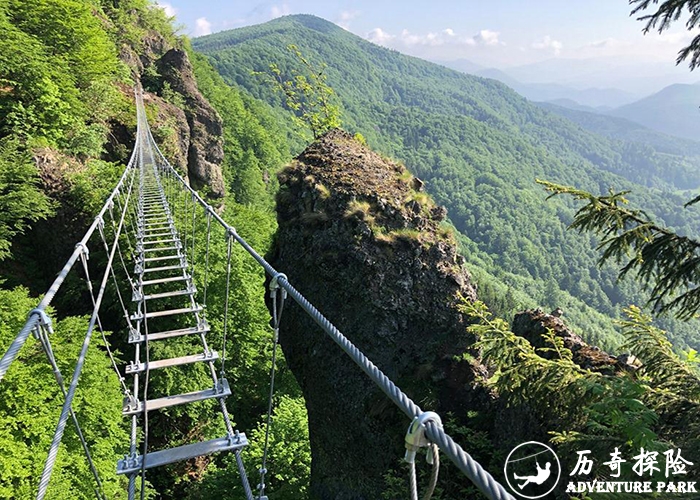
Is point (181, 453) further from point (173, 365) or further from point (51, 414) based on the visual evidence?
point (51, 414)

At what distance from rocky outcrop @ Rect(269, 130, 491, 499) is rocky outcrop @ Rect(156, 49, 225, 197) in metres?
16.6

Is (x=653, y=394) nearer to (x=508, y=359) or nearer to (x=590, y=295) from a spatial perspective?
(x=508, y=359)

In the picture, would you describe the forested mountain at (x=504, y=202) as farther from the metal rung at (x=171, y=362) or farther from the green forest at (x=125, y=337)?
the metal rung at (x=171, y=362)

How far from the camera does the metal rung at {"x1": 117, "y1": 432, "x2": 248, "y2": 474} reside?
10.6ft

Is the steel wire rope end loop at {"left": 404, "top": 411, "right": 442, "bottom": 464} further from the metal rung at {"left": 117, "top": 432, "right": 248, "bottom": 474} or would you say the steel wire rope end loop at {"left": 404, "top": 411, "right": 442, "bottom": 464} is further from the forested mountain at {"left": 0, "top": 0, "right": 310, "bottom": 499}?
the forested mountain at {"left": 0, "top": 0, "right": 310, "bottom": 499}

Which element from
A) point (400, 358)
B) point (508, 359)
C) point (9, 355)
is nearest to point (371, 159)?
point (400, 358)

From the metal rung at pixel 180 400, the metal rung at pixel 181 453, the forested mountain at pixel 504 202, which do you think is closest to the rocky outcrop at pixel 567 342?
the metal rung at pixel 181 453

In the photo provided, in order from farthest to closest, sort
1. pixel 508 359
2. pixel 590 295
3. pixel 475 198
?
pixel 475 198 → pixel 590 295 → pixel 508 359

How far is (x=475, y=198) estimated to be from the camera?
11600cm

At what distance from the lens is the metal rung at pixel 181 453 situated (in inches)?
127

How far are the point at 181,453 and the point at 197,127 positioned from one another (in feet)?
77.4

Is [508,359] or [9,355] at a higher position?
[9,355]

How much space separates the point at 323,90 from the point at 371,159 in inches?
276

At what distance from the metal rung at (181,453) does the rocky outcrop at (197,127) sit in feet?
65.8
